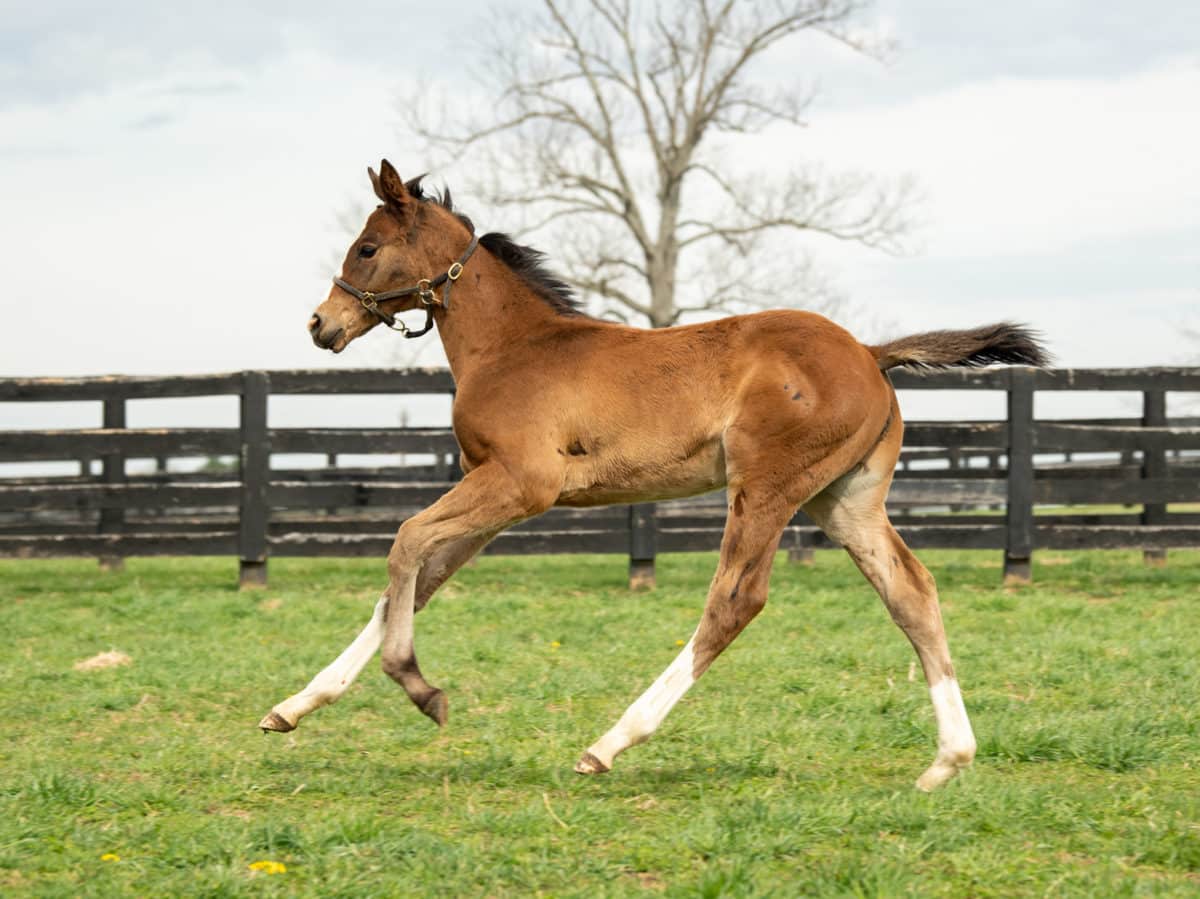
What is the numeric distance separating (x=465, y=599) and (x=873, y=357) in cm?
580

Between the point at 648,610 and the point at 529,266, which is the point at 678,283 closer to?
the point at 648,610

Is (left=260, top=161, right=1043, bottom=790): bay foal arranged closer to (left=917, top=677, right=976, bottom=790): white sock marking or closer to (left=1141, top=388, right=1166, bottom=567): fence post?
(left=917, top=677, right=976, bottom=790): white sock marking

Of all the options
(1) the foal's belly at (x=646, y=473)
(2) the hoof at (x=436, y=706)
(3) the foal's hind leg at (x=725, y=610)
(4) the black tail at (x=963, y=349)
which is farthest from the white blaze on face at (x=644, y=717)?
(4) the black tail at (x=963, y=349)

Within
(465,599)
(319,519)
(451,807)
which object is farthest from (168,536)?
(451,807)

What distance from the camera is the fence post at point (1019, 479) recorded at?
10.9 metres

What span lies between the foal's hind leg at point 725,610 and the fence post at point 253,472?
7.26 m

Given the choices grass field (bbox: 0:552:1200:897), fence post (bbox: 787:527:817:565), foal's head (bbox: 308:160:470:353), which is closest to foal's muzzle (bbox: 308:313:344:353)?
foal's head (bbox: 308:160:470:353)

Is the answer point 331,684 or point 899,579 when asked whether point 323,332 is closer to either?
point 331,684

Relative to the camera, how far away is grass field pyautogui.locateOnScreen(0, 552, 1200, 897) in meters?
3.50

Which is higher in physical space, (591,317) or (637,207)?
(637,207)

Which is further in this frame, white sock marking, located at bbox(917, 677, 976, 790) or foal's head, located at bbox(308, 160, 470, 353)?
foal's head, located at bbox(308, 160, 470, 353)

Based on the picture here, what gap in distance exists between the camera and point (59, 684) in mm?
7000

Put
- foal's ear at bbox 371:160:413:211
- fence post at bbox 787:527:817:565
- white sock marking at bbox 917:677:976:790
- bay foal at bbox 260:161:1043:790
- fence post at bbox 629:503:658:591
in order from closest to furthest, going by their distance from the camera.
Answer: white sock marking at bbox 917:677:976:790
bay foal at bbox 260:161:1043:790
foal's ear at bbox 371:160:413:211
fence post at bbox 629:503:658:591
fence post at bbox 787:527:817:565

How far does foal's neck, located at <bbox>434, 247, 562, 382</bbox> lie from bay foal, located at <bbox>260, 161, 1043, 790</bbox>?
0.03 ft
